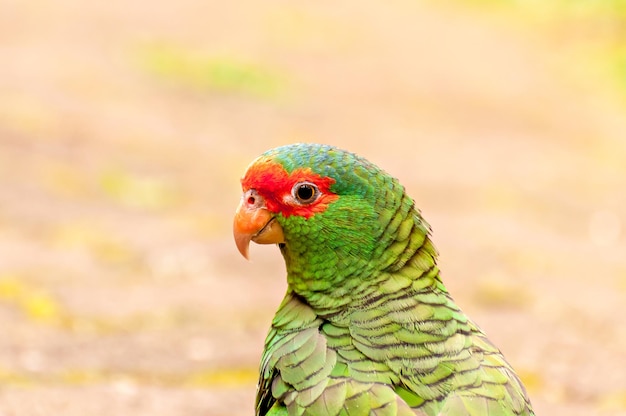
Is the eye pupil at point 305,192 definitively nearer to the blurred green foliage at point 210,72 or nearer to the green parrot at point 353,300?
the green parrot at point 353,300

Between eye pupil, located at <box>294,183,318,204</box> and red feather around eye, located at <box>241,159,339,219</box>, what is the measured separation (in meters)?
0.01

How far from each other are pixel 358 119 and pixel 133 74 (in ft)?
10.2

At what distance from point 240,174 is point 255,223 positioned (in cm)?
565

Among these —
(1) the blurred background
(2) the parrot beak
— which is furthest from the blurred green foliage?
(2) the parrot beak

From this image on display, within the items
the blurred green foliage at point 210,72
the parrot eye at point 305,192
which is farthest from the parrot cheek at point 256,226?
the blurred green foliage at point 210,72

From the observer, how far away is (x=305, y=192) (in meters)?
3.15

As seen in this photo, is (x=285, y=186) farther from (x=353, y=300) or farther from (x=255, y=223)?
(x=353, y=300)

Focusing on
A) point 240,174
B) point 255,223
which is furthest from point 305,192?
point 240,174

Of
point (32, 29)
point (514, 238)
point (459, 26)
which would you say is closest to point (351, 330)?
point (514, 238)

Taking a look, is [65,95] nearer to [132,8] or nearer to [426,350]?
[132,8]

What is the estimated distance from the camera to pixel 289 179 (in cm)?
315

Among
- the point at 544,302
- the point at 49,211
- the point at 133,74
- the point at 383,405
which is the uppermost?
the point at 133,74

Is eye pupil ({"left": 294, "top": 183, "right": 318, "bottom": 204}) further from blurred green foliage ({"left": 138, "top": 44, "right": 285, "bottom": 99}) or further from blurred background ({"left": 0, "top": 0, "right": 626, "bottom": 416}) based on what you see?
blurred green foliage ({"left": 138, "top": 44, "right": 285, "bottom": 99})

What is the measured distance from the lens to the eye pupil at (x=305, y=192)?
3146mm
